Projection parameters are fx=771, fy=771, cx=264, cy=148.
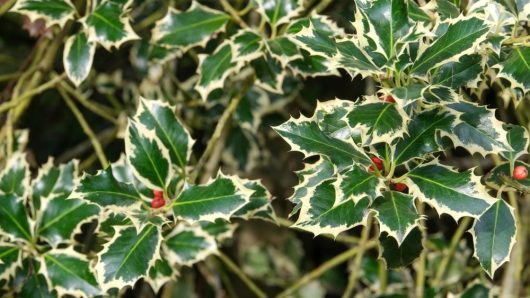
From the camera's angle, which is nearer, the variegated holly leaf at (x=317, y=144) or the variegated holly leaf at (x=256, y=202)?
the variegated holly leaf at (x=317, y=144)

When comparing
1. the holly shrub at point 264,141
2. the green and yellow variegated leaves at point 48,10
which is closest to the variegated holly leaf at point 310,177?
the holly shrub at point 264,141

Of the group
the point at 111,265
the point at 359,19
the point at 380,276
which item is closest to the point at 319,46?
the point at 359,19

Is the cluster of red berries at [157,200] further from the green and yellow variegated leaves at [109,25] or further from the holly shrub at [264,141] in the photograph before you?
the green and yellow variegated leaves at [109,25]

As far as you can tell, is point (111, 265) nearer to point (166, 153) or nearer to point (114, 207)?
point (114, 207)

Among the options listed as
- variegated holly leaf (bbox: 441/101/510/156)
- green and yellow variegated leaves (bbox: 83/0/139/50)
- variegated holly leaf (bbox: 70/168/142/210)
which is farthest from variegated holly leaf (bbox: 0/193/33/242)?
variegated holly leaf (bbox: 441/101/510/156)

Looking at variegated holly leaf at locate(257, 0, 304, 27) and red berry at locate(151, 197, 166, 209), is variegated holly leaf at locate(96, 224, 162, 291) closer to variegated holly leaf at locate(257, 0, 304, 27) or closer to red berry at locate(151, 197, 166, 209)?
red berry at locate(151, 197, 166, 209)

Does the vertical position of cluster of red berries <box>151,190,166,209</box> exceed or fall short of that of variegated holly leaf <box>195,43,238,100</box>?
it falls short
